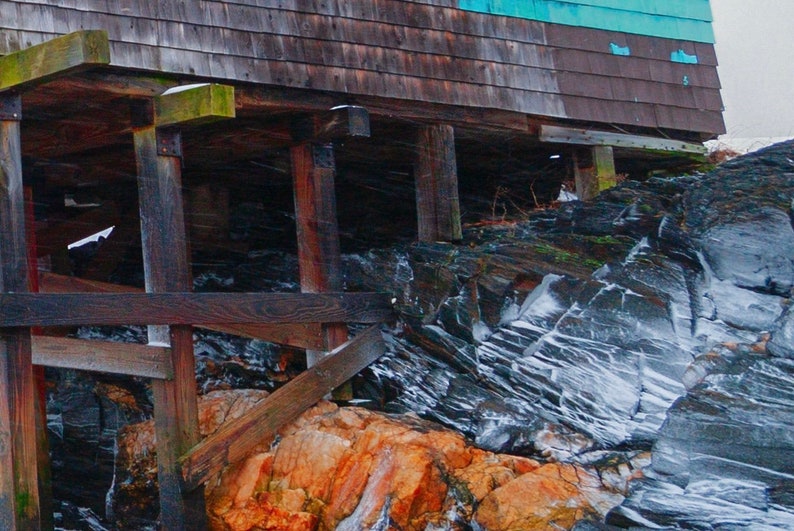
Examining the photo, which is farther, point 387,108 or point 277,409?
point 387,108

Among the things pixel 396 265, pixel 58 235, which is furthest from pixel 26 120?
pixel 396 265

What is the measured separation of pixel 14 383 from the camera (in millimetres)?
7367

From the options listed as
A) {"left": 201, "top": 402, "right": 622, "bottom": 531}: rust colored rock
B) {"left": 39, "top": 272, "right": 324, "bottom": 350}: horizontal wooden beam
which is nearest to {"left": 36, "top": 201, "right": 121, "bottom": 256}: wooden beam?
{"left": 39, "top": 272, "right": 324, "bottom": 350}: horizontal wooden beam

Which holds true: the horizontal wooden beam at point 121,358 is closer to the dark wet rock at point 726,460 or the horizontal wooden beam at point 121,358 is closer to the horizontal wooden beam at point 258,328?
the horizontal wooden beam at point 258,328

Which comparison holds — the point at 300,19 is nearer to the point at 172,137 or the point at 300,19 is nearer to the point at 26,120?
the point at 172,137

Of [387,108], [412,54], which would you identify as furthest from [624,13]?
[387,108]

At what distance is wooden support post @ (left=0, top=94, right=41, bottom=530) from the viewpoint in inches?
287

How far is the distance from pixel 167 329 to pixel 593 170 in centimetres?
547

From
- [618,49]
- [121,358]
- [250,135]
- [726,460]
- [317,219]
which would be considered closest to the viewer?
Result: [726,460]

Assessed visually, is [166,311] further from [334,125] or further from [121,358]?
[334,125]

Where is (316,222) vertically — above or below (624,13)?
below

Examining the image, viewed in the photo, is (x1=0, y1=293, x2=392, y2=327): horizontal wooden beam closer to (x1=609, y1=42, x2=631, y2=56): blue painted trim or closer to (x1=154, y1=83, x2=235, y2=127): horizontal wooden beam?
(x1=154, y1=83, x2=235, y2=127): horizontal wooden beam

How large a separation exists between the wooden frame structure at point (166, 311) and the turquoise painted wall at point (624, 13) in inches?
102

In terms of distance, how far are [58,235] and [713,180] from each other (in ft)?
21.8
